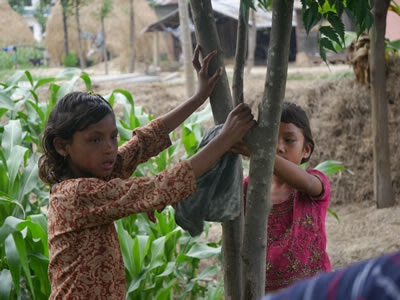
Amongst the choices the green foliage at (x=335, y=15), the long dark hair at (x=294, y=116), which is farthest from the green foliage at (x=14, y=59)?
the green foliage at (x=335, y=15)

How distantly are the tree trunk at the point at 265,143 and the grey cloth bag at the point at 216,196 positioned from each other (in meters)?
0.07

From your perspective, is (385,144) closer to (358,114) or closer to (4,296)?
(358,114)

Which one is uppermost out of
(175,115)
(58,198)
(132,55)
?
(175,115)

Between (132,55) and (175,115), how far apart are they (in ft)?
58.3

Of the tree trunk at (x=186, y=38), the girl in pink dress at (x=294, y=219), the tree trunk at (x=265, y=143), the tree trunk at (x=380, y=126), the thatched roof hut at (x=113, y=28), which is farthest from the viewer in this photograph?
the thatched roof hut at (x=113, y=28)

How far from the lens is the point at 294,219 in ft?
6.87

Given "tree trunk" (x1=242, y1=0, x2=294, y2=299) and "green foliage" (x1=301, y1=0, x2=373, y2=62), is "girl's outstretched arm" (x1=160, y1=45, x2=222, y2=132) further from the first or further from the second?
"green foliage" (x1=301, y1=0, x2=373, y2=62)

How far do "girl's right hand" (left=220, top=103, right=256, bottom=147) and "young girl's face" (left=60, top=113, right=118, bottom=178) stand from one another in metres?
0.35

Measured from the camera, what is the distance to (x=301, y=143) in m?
2.20

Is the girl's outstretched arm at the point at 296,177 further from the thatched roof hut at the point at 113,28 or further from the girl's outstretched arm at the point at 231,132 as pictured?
the thatched roof hut at the point at 113,28

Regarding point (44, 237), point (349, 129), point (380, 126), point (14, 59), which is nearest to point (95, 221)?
point (44, 237)

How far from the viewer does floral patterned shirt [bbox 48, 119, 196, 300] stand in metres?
1.65

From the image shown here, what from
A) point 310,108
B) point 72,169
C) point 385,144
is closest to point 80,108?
point 72,169

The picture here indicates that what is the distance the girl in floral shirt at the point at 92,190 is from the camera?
1657mm
